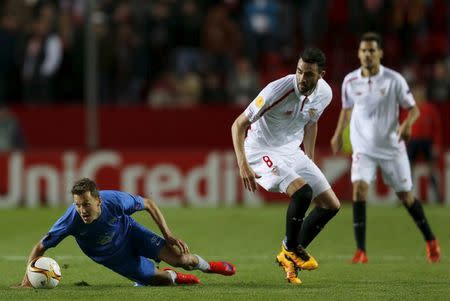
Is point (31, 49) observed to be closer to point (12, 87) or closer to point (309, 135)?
point (12, 87)

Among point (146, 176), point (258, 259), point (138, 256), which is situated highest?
point (138, 256)

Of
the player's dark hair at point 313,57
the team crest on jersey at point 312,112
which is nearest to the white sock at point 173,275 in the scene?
the team crest on jersey at point 312,112

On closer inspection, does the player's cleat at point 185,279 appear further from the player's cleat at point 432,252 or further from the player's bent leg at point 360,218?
the player's cleat at point 432,252

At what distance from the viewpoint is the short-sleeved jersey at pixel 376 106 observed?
12.1 meters

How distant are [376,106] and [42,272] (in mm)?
4449

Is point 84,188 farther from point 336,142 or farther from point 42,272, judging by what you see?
point 336,142

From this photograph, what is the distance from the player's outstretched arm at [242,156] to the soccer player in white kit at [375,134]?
2447 mm

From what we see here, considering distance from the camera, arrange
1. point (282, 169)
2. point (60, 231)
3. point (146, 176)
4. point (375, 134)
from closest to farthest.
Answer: point (60, 231) < point (282, 169) < point (375, 134) < point (146, 176)

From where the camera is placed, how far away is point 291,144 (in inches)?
401

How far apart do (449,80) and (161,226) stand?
11.2m

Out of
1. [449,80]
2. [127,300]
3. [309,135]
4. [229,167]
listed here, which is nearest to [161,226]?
[127,300]

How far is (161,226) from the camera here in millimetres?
9414

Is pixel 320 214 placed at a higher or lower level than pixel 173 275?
higher

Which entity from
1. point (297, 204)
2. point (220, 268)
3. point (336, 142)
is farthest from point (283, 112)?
point (336, 142)
